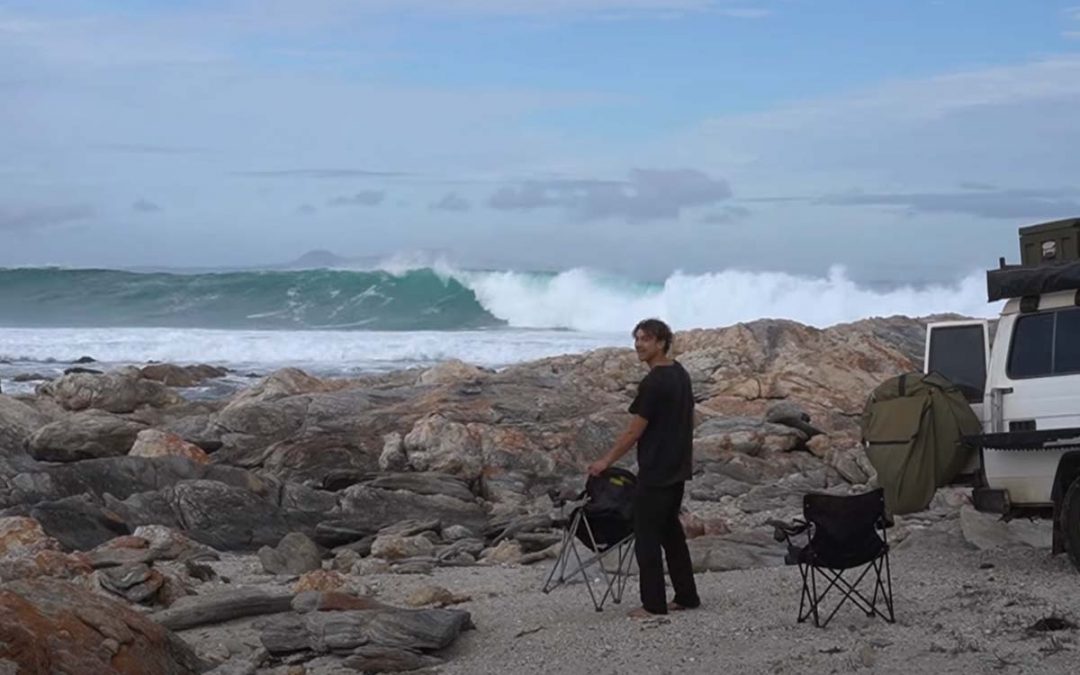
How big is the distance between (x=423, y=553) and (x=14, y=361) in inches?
1183

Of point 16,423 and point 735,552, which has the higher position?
point 16,423

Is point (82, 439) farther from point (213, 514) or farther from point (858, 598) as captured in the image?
point (858, 598)

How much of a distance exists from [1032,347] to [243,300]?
53.7 meters

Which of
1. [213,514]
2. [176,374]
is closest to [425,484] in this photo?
[213,514]

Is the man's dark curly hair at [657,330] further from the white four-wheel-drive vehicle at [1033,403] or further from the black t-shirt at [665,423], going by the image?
the white four-wheel-drive vehicle at [1033,403]

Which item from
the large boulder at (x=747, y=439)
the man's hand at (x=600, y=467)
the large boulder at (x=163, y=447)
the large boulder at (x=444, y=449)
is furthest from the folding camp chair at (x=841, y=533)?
the large boulder at (x=163, y=447)

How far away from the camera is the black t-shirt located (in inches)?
368

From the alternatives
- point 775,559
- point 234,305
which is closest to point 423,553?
point 775,559

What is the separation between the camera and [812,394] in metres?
22.4

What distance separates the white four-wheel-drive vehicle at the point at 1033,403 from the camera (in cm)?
1009

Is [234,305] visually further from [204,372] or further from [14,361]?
[204,372]

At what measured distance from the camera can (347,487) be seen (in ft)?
56.7

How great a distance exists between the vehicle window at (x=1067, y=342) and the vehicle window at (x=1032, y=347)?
0.04 meters

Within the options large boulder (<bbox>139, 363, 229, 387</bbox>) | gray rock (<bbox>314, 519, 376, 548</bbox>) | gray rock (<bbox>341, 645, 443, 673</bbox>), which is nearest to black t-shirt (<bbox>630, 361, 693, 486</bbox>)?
gray rock (<bbox>341, 645, 443, 673</bbox>)
